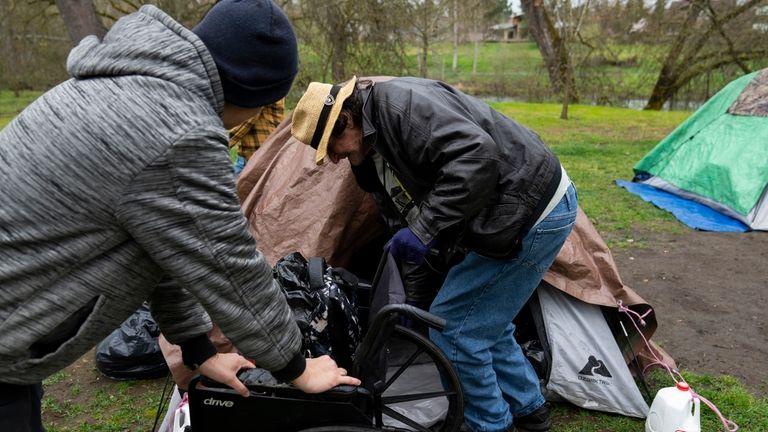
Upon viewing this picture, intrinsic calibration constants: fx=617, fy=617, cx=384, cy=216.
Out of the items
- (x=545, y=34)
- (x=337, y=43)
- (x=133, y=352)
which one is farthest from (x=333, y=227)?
(x=545, y=34)

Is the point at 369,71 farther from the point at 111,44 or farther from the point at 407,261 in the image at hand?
the point at 111,44

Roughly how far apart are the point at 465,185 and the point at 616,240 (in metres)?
3.76

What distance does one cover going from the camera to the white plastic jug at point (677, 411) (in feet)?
7.72

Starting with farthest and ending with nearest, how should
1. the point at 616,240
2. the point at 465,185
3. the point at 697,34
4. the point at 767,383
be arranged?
the point at 697,34 → the point at 616,240 → the point at 767,383 → the point at 465,185

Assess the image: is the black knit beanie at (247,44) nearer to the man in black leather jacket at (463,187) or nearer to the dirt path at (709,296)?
the man in black leather jacket at (463,187)

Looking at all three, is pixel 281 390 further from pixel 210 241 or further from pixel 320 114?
pixel 320 114

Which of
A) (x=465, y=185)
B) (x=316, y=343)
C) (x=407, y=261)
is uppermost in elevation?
(x=465, y=185)

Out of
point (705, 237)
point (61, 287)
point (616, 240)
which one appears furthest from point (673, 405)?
point (705, 237)

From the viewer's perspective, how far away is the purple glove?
2275 millimetres

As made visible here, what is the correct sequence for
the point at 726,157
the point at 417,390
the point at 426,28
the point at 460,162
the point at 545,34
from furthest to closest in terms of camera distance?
the point at 545,34, the point at 426,28, the point at 726,157, the point at 417,390, the point at 460,162

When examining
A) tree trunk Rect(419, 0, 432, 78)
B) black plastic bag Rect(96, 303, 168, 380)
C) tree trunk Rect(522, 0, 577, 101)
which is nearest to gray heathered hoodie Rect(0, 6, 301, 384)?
black plastic bag Rect(96, 303, 168, 380)

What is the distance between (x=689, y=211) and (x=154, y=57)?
594cm

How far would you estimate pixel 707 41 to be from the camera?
50.1 ft

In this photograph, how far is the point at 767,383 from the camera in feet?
10.1
